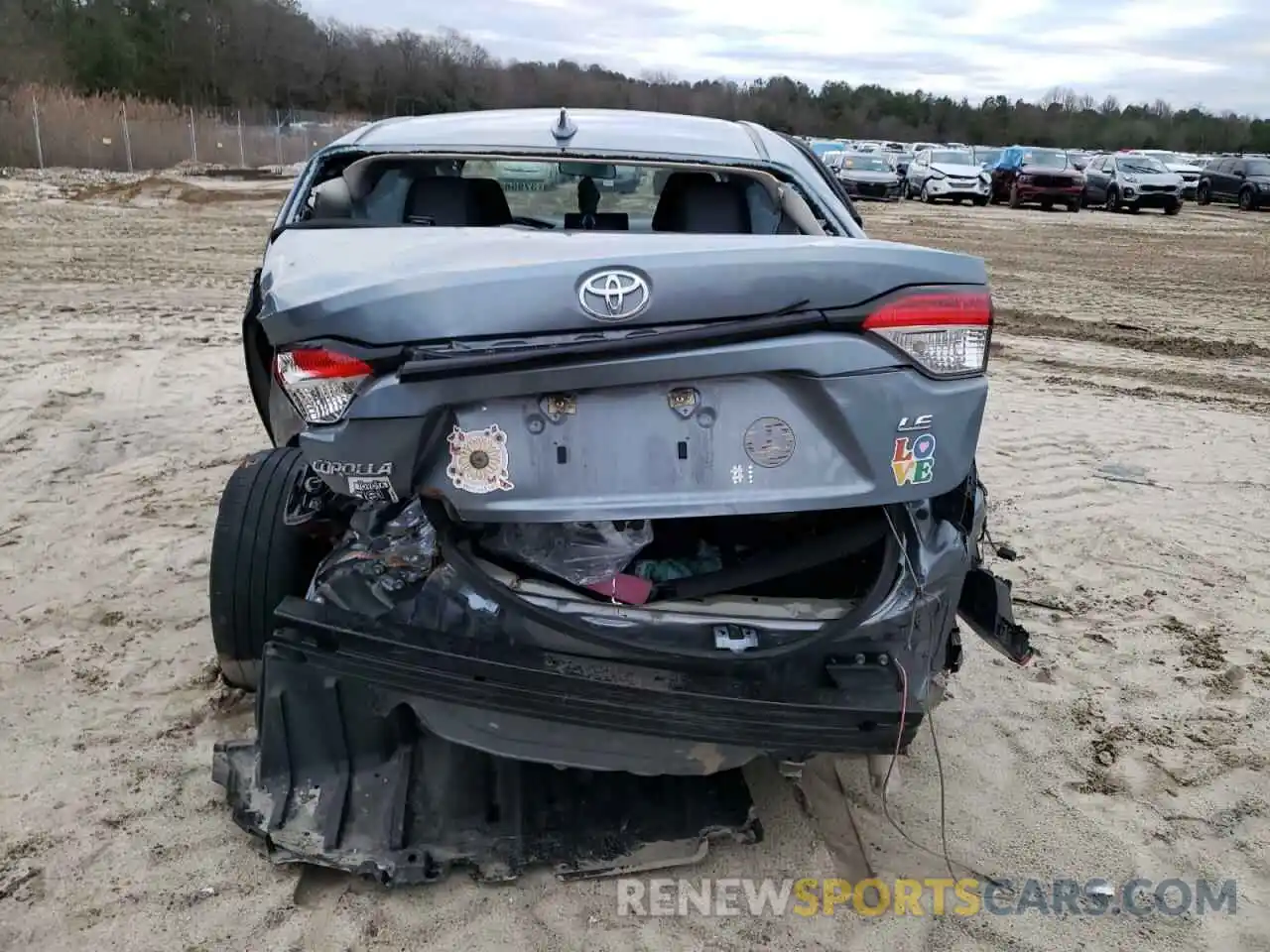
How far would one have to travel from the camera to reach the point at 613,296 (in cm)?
210

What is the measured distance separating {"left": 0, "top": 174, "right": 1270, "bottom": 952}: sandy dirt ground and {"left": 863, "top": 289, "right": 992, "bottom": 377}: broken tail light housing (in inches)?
51.8

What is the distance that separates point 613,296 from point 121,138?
32.6 metres

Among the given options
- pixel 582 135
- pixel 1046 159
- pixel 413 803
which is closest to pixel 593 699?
pixel 413 803

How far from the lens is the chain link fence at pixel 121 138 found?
27.5 metres

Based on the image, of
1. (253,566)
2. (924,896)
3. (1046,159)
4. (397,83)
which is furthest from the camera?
(397,83)

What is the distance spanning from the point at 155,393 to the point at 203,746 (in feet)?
14.0

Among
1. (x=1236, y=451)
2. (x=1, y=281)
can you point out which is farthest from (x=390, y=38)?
(x=1236, y=451)

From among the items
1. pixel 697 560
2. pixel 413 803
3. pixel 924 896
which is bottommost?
pixel 924 896

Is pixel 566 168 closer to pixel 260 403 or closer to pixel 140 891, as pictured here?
pixel 260 403

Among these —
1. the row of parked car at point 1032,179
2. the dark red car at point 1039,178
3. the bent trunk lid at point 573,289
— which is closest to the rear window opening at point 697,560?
the bent trunk lid at point 573,289

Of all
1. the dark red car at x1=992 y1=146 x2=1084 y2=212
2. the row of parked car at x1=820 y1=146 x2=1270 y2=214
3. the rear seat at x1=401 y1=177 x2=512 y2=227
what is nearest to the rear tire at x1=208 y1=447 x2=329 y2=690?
the rear seat at x1=401 y1=177 x2=512 y2=227

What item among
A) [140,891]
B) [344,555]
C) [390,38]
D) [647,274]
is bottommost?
[140,891]

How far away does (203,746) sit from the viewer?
9.83 feet

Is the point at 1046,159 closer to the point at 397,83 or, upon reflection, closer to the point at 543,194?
the point at 543,194
